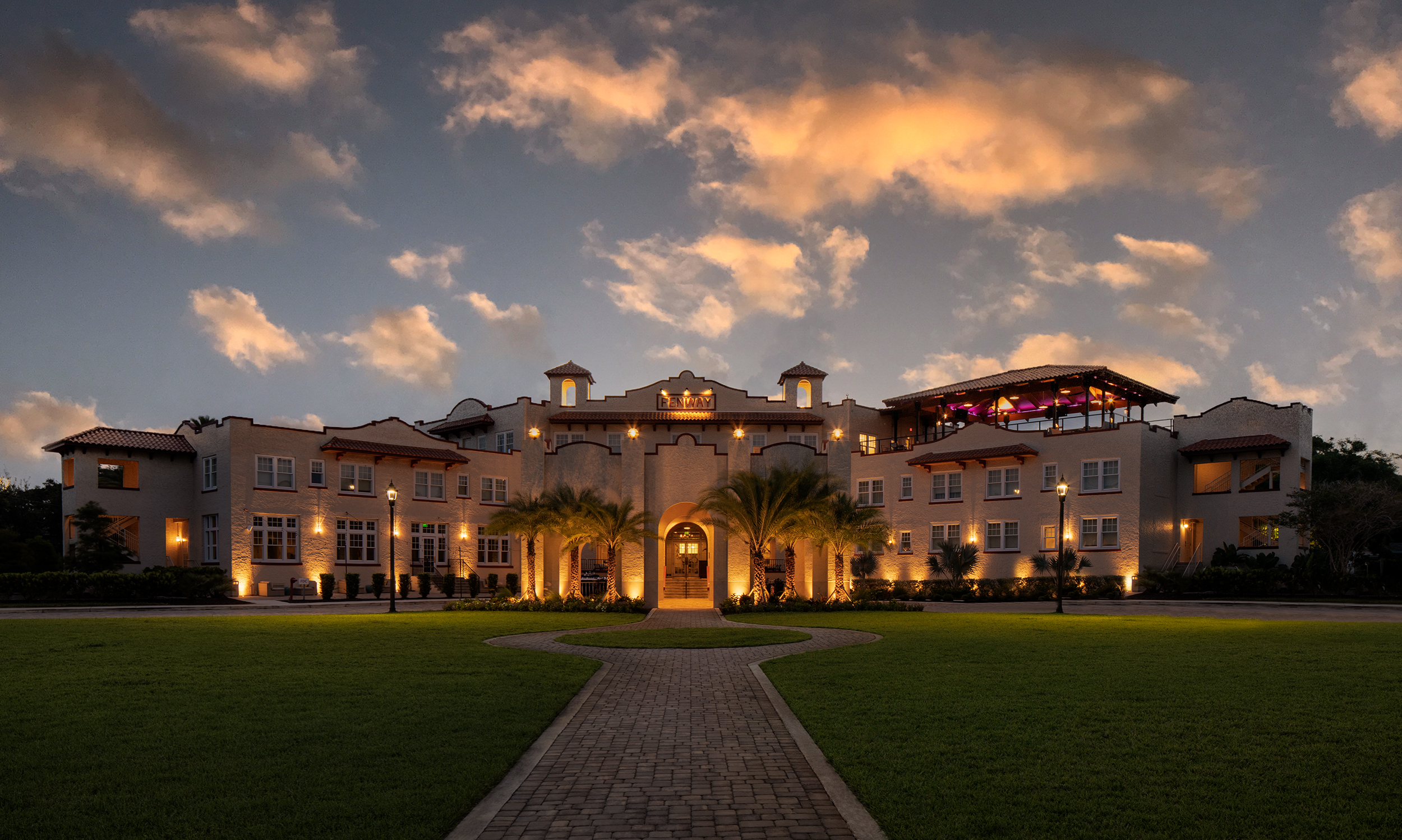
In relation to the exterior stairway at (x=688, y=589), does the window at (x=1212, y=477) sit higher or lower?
higher

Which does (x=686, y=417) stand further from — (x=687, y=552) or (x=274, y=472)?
(x=274, y=472)

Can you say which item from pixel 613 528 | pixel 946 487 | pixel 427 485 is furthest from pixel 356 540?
pixel 946 487

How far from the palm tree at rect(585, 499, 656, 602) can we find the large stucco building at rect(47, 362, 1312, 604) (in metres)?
2.19

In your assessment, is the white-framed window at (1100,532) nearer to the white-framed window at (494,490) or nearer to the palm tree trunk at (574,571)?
the palm tree trunk at (574,571)

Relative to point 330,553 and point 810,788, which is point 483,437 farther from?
point 810,788

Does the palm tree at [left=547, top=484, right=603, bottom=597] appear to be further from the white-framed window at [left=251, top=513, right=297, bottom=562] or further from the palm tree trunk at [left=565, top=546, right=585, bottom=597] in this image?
the white-framed window at [left=251, top=513, right=297, bottom=562]

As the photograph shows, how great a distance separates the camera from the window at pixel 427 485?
48.2 meters

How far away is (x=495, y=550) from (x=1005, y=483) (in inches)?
1098

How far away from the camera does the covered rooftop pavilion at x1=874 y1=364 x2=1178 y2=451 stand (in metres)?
45.0

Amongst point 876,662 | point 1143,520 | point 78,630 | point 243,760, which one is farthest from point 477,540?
point 243,760

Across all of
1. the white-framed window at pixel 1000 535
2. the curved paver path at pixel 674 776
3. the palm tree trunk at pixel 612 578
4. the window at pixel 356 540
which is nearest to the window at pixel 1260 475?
the white-framed window at pixel 1000 535

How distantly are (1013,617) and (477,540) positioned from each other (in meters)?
31.5

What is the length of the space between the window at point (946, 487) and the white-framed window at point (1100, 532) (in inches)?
249

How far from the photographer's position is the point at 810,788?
774cm
